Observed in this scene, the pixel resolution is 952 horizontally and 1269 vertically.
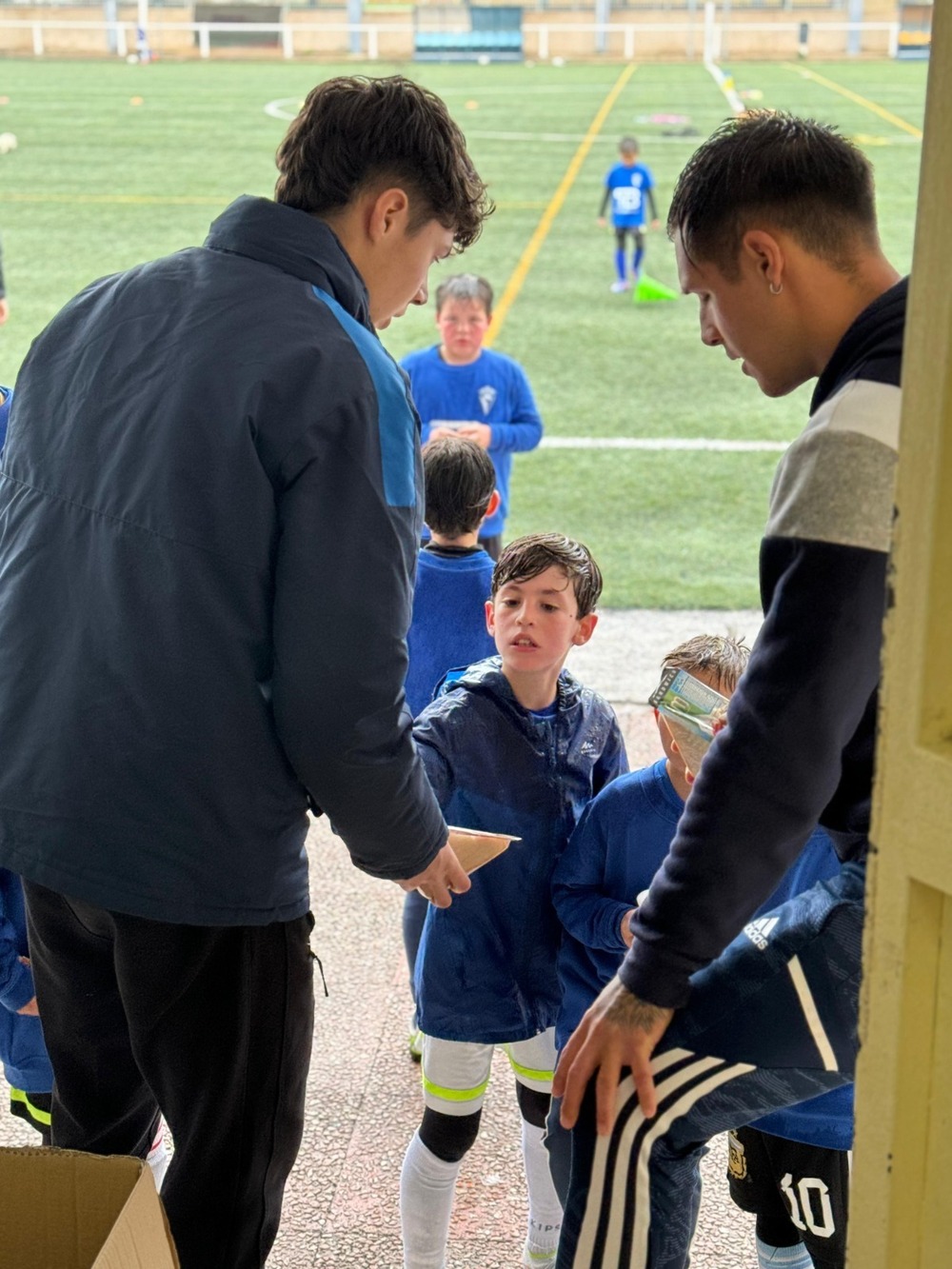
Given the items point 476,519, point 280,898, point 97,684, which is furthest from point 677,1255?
point 476,519

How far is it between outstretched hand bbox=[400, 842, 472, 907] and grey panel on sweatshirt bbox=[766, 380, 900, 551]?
0.80 meters

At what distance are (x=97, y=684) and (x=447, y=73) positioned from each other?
166ft

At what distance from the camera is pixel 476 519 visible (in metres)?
3.77

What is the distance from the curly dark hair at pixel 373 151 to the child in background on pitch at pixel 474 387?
345cm

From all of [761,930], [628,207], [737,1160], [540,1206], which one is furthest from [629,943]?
[628,207]

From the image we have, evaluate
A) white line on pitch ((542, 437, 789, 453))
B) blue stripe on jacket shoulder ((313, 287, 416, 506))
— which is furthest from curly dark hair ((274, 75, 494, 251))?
white line on pitch ((542, 437, 789, 453))

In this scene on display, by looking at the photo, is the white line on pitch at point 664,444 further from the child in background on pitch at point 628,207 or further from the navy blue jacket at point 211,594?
the navy blue jacket at point 211,594

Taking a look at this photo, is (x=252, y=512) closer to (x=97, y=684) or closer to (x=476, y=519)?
(x=97, y=684)

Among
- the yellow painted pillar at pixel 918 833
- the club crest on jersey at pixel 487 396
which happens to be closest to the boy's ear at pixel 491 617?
the yellow painted pillar at pixel 918 833

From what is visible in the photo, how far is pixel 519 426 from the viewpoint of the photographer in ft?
19.6

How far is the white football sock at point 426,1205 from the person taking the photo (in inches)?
111

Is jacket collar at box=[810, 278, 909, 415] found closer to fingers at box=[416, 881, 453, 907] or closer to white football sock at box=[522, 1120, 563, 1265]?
fingers at box=[416, 881, 453, 907]

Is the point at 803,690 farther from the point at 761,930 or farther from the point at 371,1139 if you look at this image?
the point at 371,1139

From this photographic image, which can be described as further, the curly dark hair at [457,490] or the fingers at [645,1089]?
the curly dark hair at [457,490]
